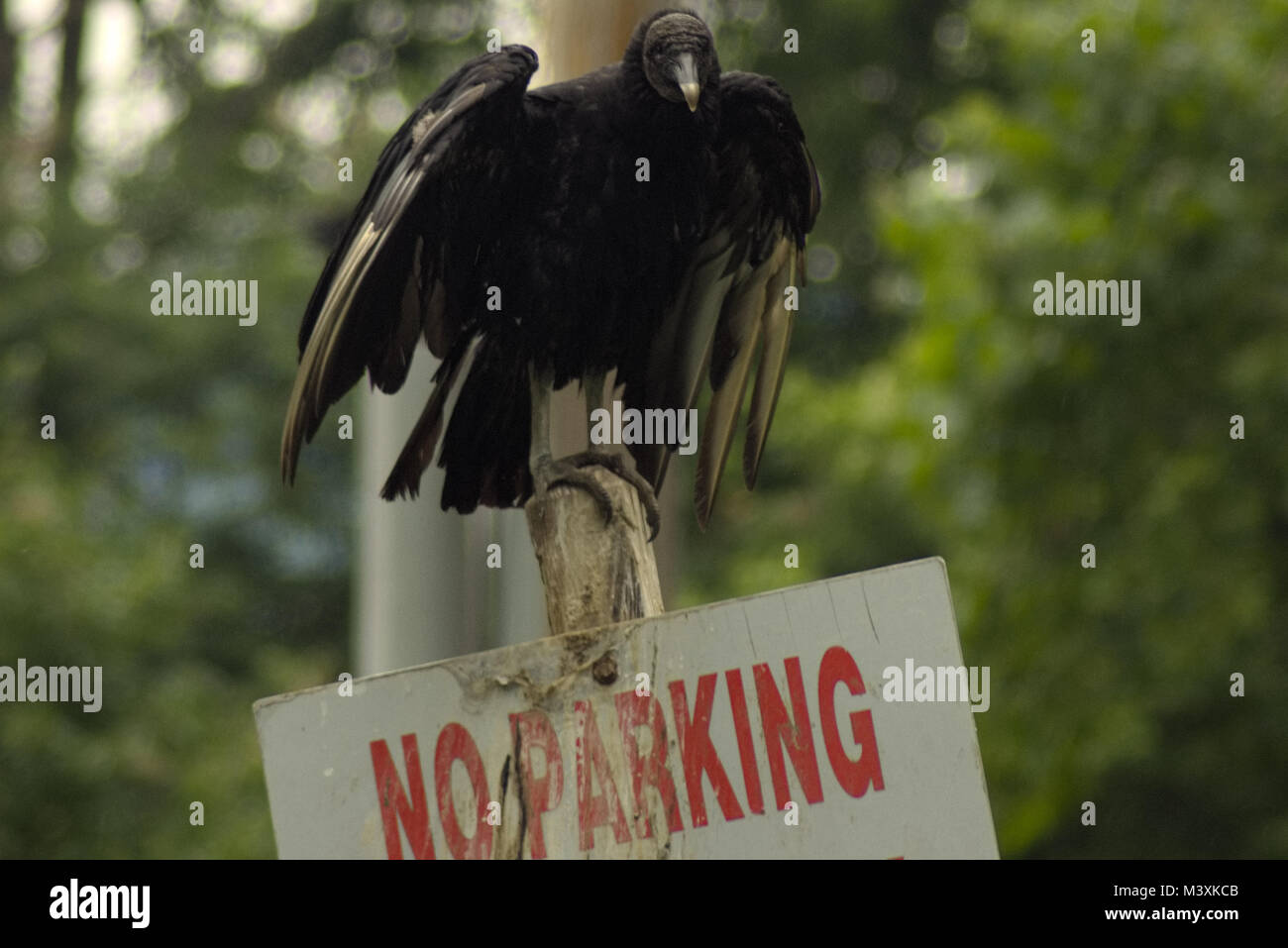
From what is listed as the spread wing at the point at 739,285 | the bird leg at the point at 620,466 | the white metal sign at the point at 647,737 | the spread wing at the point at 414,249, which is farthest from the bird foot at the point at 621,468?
the white metal sign at the point at 647,737

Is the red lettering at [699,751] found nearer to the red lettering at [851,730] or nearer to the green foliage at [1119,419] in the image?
the red lettering at [851,730]

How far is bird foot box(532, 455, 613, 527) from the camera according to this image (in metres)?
2.50

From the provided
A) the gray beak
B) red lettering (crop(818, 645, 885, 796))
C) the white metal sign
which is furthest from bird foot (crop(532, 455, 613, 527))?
the gray beak

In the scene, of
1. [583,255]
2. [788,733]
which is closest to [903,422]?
[583,255]

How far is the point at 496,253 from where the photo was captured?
9.31ft

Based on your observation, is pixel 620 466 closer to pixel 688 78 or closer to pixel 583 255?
pixel 583 255

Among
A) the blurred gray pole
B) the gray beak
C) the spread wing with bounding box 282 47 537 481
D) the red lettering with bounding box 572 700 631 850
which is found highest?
the gray beak

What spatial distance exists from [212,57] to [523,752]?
1004 centimetres

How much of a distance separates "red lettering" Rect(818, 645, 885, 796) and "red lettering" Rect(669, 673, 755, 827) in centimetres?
11

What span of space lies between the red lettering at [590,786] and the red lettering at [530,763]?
4 centimetres

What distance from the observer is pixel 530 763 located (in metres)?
2.14

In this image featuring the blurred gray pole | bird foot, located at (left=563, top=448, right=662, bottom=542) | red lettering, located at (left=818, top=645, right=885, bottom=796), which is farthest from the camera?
the blurred gray pole

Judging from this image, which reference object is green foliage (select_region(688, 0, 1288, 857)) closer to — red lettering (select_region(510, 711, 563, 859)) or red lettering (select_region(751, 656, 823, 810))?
red lettering (select_region(751, 656, 823, 810))

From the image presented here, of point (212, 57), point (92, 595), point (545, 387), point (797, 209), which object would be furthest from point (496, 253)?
point (212, 57)
